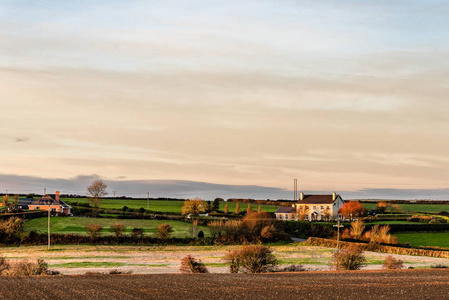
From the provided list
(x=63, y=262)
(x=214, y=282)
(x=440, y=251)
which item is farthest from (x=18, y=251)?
(x=440, y=251)

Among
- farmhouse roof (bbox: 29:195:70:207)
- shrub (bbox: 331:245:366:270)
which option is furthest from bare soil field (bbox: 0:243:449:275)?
farmhouse roof (bbox: 29:195:70:207)

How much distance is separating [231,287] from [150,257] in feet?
130

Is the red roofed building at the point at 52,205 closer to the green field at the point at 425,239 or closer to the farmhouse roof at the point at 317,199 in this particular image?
the farmhouse roof at the point at 317,199

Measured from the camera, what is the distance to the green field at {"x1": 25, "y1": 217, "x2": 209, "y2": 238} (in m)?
100

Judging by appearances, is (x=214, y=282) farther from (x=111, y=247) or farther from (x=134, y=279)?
(x=111, y=247)

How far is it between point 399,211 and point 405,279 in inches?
5022

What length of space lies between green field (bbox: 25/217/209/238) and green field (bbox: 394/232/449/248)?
35.5 metres

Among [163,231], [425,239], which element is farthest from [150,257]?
[425,239]

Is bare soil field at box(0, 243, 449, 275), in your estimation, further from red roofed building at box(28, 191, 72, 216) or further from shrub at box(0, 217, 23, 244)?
red roofed building at box(28, 191, 72, 216)

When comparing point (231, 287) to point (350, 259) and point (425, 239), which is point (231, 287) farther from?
point (425, 239)

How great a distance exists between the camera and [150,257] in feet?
224

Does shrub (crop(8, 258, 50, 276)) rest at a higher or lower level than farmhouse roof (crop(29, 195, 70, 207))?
lower

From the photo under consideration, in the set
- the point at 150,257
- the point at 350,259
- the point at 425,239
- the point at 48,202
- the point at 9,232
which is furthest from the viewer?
the point at 48,202

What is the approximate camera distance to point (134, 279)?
3444 cm
